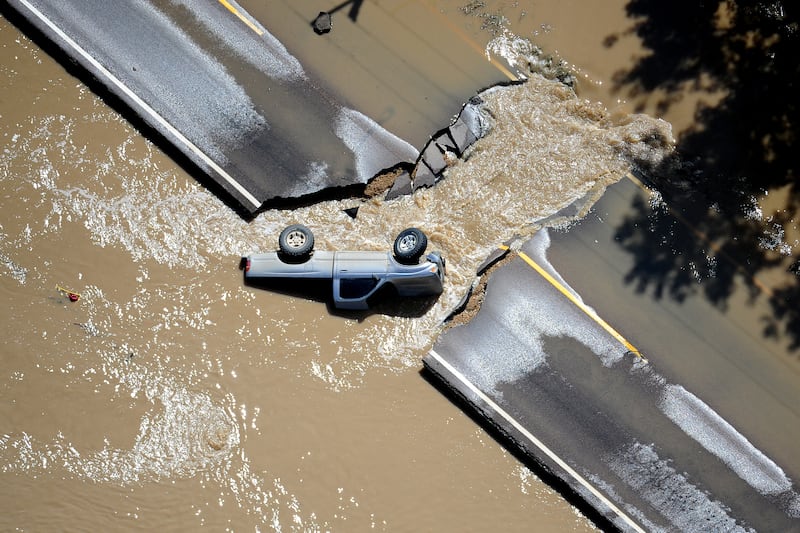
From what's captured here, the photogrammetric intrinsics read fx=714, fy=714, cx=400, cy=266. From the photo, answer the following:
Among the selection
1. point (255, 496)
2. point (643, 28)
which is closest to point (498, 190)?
point (643, 28)

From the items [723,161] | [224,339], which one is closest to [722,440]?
[723,161]

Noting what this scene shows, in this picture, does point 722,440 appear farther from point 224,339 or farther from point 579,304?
point 224,339

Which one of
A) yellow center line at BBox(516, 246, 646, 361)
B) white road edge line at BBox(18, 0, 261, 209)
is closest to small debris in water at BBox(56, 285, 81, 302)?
white road edge line at BBox(18, 0, 261, 209)

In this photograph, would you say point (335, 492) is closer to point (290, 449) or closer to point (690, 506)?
point (290, 449)

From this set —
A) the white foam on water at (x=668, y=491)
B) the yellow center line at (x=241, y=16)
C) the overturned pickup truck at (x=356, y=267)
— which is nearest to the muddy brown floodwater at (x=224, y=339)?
the overturned pickup truck at (x=356, y=267)

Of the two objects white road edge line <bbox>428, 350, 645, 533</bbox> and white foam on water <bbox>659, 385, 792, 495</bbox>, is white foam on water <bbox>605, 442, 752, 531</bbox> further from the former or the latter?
white foam on water <bbox>659, 385, 792, 495</bbox>

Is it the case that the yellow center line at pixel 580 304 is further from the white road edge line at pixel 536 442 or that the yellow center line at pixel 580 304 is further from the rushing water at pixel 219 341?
the white road edge line at pixel 536 442
